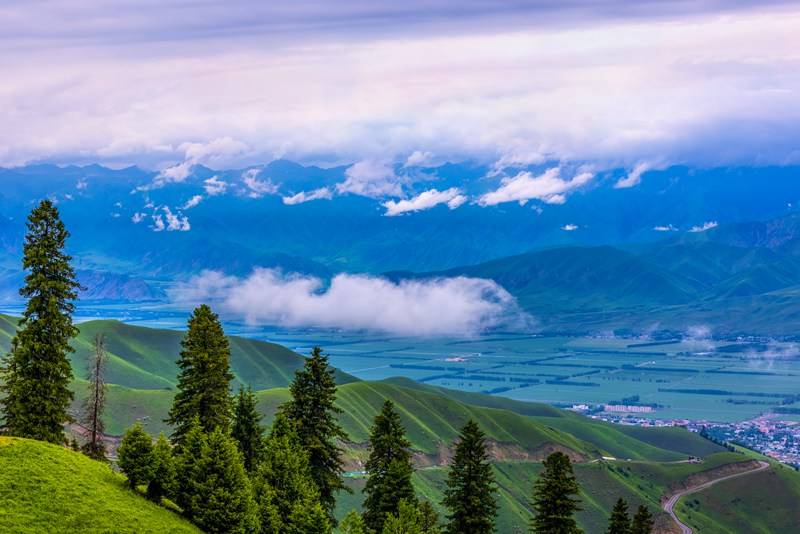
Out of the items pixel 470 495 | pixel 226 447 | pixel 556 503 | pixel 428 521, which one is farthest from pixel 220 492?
pixel 428 521

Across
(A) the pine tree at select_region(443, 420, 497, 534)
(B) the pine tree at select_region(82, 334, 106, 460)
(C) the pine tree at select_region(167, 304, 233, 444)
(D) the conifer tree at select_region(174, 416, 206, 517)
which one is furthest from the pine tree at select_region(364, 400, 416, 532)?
(B) the pine tree at select_region(82, 334, 106, 460)

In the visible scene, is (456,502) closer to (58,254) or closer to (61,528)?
(61,528)

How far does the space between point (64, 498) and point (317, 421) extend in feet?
82.2

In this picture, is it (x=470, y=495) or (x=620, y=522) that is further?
(x=620, y=522)

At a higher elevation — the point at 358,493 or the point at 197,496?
the point at 197,496

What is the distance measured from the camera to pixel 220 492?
70938mm

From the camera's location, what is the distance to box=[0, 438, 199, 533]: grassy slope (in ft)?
206

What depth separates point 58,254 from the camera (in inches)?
3177

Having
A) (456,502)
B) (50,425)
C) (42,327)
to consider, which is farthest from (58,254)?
(456,502)

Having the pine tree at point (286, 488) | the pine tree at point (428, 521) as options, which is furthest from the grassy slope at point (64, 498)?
the pine tree at point (428, 521)

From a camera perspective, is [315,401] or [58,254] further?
[315,401]

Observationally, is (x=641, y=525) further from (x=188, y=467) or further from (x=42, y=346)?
(x=42, y=346)

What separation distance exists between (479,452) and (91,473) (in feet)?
100

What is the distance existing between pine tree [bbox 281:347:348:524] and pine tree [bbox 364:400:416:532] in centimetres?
286
